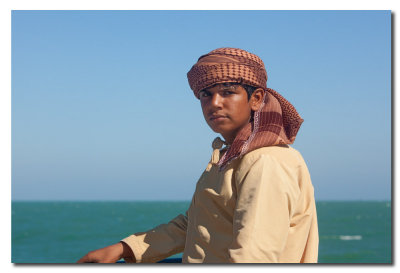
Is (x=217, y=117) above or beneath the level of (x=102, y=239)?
above

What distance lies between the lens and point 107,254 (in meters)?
2.52

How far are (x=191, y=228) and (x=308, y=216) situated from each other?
53cm

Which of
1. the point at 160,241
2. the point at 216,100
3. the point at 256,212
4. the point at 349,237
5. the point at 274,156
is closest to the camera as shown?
the point at 256,212

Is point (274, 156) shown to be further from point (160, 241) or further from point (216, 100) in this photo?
point (160, 241)

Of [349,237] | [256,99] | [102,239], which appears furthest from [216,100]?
[349,237]

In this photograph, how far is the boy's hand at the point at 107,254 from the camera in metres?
2.51

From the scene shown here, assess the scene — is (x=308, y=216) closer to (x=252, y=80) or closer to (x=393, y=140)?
(x=252, y=80)

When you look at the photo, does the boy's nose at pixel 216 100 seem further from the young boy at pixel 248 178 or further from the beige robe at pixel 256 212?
the beige robe at pixel 256 212

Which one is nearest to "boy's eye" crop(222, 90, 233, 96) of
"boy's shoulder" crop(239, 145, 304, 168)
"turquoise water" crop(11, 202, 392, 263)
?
"boy's shoulder" crop(239, 145, 304, 168)

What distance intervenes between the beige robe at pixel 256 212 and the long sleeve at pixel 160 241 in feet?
0.99

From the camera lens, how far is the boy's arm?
1856mm

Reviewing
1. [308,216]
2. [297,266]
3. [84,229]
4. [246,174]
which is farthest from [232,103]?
[84,229]

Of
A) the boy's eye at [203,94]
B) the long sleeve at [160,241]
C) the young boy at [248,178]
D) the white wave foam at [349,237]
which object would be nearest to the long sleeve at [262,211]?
the young boy at [248,178]

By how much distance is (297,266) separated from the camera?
2.15 meters
